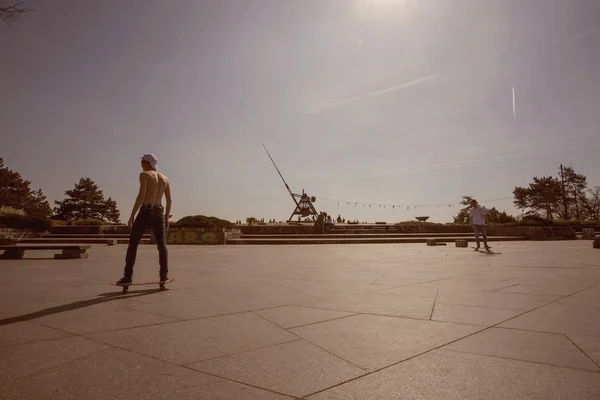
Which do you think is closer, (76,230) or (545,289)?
(545,289)

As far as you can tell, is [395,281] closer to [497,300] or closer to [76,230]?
[497,300]

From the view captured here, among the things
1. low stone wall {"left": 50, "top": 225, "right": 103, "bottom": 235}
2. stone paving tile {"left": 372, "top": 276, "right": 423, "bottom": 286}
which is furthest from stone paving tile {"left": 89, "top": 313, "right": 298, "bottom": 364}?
low stone wall {"left": 50, "top": 225, "right": 103, "bottom": 235}

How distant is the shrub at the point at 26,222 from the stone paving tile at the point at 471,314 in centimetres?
2553

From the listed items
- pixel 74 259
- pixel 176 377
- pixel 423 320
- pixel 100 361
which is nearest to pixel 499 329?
pixel 423 320

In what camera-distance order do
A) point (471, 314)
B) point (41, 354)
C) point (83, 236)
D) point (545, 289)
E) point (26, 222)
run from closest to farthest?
point (41, 354) → point (471, 314) → point (545, 289) → point (26, 222) → point (83, 236)

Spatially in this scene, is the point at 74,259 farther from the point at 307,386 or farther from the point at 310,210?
the point at 310,210

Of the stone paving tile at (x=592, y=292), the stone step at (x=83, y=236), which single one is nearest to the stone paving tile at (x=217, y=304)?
the stone paving tile at (x=592, y=292)

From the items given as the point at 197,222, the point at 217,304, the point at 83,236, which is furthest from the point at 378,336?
the point at 83,236

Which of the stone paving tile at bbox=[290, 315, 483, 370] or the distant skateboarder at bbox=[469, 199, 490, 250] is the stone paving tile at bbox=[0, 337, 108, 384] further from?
the distant skateboarder at bbox=[469, 199, 490, 250]

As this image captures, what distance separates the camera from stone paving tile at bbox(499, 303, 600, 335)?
2422 mm

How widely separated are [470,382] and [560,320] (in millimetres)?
1734

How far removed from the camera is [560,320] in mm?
2652

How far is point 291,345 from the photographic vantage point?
214cm

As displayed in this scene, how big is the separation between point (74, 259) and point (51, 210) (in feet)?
182
